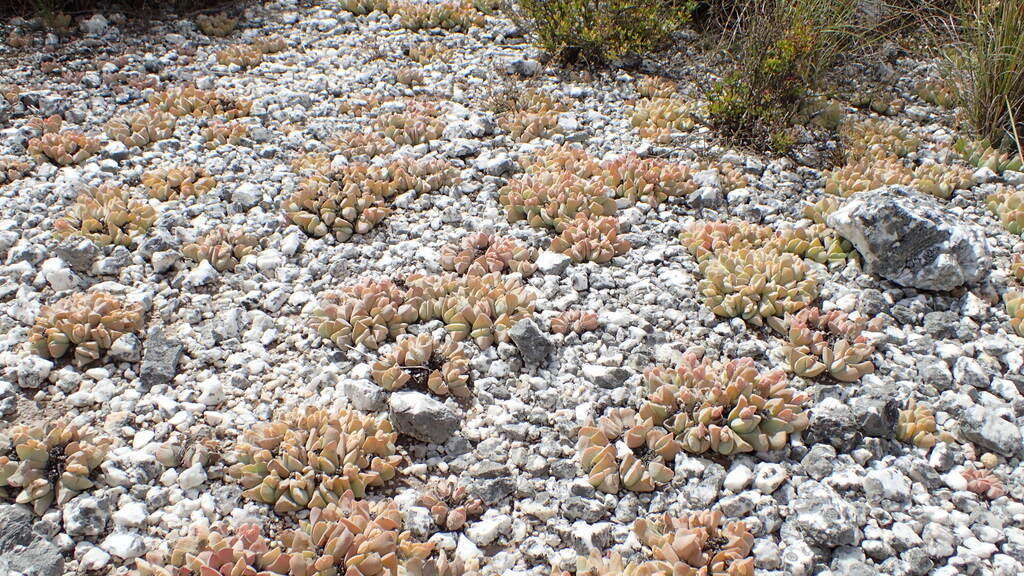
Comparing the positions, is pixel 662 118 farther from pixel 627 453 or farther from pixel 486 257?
pixel 627 453

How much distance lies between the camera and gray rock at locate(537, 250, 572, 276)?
476 centimetres

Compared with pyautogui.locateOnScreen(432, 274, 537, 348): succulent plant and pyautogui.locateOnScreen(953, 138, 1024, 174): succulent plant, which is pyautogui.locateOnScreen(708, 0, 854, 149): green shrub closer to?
pyautogui.locateOnScreen(953, 138, 1024, 174): succulent plant

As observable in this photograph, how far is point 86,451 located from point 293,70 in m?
4.89

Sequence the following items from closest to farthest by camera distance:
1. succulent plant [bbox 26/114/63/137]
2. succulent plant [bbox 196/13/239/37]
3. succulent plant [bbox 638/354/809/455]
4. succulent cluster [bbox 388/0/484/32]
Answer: succulent plant [bbox 638/354/809/455], succulent plant [bbox 26/114/63/137], succulent plant [bbox 196/13/239/37], succulent cluster [bbox 388/0/484/32]

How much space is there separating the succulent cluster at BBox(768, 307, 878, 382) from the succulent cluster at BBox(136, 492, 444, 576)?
2281 millimetres

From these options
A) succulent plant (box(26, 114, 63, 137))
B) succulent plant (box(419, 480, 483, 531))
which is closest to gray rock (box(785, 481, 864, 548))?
succulent plant (box(419, 480, 483, 531))

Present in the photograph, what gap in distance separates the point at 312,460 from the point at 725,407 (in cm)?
217

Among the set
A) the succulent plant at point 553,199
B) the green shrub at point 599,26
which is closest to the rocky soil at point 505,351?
the succulent plant at point 553,199

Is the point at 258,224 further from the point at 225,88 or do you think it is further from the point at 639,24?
the point at 639,24

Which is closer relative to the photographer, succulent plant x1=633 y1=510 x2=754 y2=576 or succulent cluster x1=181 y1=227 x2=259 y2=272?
succulent plant x1=633 y1=510 x2=754 y2=576

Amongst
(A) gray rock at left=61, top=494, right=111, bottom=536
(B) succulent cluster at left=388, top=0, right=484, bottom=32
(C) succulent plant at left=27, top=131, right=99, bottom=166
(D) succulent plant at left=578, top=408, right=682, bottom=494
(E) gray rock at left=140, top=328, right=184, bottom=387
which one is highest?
(B) succulent cluster at left=388, top=0, right=484, bottom=32

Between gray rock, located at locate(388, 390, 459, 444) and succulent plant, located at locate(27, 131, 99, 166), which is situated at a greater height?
succulent plant, located at locate(27, 131, 99, 166)

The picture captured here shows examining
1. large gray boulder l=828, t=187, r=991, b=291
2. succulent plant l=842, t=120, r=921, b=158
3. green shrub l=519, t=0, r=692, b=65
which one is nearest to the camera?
large gray boulder l=828, t=187, r=991, b=291

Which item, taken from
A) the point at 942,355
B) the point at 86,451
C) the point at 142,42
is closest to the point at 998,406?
the point at 942,355
